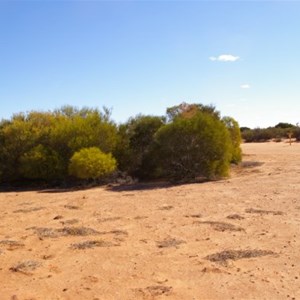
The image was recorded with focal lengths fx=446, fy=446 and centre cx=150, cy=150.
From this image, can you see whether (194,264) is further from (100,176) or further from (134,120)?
(134,120)

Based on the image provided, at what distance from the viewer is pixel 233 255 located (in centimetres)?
755

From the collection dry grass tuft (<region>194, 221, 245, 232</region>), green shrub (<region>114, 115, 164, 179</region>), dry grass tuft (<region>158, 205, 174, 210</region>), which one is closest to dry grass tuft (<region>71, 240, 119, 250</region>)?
dry grass tuft (<region>194, 221, 245, 232</region>)

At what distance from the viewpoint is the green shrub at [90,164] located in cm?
1928

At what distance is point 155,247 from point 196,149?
466 inches

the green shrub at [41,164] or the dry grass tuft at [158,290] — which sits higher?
the green shrub at [41,164]

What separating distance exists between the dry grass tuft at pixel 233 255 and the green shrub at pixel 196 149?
11.9 metres

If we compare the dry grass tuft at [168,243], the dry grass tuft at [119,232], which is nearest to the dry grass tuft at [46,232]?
the dry grass tuft at [119,232]

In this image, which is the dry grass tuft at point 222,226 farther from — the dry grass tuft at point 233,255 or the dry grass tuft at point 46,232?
the dry grass tuft at point 46,232

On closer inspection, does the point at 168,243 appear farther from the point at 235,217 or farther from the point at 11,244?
the point at 11,244

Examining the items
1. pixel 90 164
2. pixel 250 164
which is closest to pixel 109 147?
pixel 90 164

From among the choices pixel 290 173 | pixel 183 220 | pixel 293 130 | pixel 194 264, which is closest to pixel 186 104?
pixel 290 173

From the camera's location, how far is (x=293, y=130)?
53.5 meters

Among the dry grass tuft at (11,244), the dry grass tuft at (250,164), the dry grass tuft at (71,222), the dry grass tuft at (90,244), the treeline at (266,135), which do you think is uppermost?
the treeline at (266,135)

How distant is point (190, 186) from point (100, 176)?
187 inches
